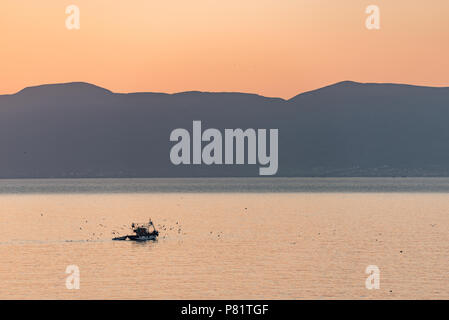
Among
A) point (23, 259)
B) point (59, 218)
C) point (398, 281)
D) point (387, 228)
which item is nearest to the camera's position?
point (398, 281)

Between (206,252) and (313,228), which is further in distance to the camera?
(313,228)

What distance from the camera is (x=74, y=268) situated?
74875 mm

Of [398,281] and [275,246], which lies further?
[275,246]

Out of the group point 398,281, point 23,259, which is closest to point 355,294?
point 398,281

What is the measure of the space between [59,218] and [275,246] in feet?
226

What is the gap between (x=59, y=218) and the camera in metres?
151

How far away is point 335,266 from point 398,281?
413 inches

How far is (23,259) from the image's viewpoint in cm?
8269

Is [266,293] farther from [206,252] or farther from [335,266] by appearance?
[206,252]
